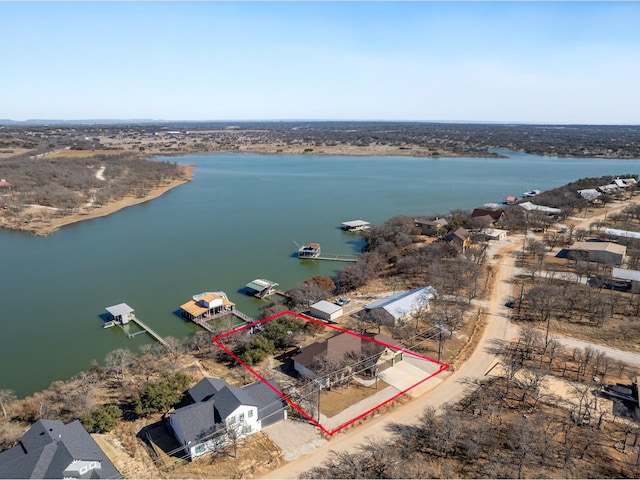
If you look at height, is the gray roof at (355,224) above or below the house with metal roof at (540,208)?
A: below

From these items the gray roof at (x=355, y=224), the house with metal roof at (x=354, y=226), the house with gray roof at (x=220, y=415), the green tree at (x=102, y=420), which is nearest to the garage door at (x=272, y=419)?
the house with gray roof at (x=220, y=415)

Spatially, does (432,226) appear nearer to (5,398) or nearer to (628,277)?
(628,277)

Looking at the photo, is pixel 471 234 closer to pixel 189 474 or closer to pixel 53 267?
pixel 189 474

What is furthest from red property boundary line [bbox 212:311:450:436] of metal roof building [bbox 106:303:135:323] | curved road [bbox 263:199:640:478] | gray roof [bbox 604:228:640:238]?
gray roof [bbox 604:228:640:238]

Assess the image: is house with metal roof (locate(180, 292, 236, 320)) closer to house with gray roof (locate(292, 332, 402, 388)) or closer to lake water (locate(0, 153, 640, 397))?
lake water (locate(0, 153, 640, 397))

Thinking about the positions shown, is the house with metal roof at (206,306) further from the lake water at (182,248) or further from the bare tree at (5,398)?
the bare tree at (5,398)

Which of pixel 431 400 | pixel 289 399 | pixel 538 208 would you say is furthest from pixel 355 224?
pixel 289 399
